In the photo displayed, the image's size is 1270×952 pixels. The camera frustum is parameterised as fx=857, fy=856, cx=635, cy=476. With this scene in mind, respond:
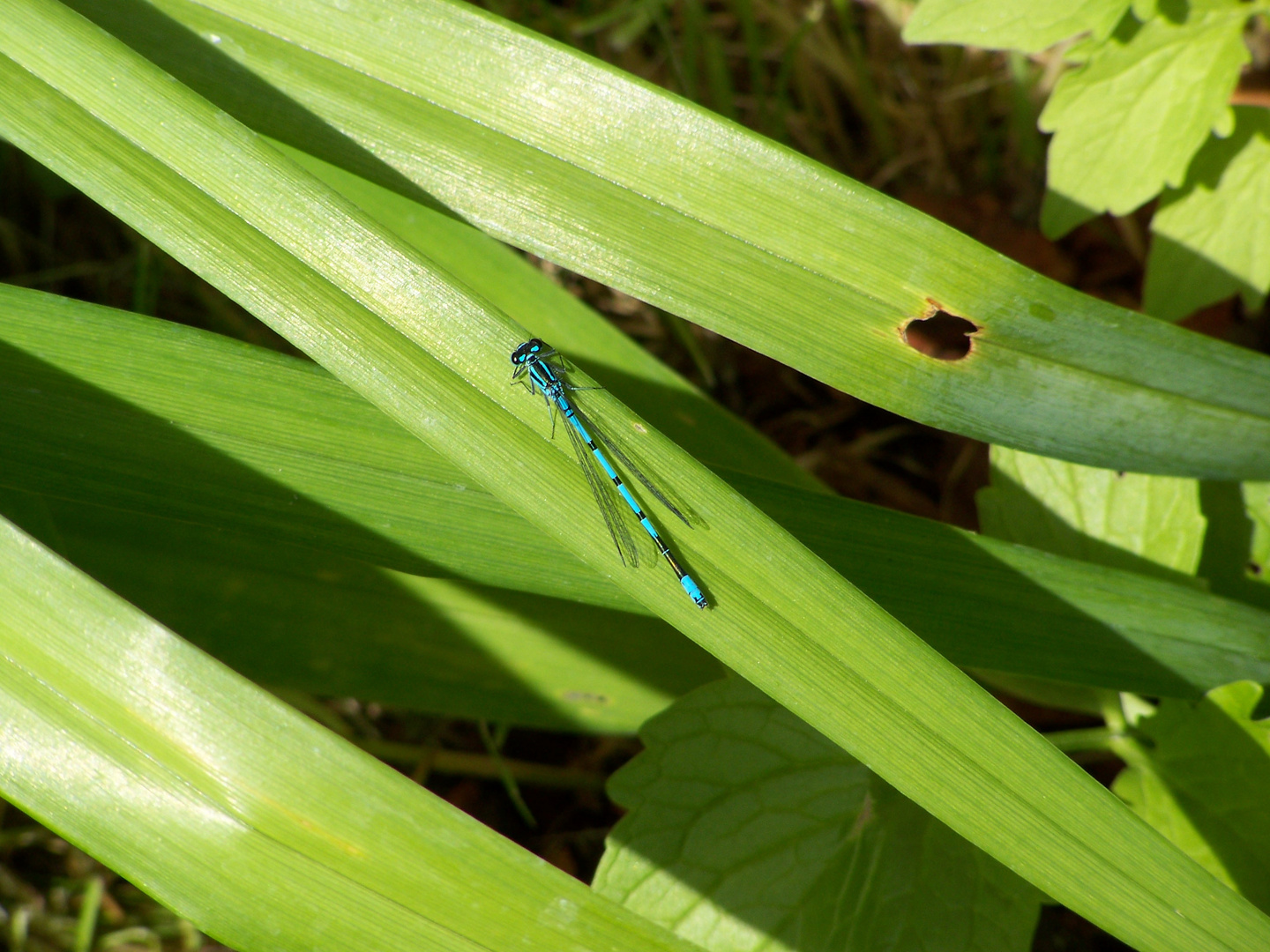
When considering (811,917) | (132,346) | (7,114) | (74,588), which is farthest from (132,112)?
(811,917)

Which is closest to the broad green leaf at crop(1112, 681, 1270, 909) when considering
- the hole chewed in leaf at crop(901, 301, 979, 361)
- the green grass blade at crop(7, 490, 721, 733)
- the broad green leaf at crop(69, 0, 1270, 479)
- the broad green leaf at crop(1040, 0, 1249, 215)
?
the broad green leaf at crop(69, 0, 1270, 479)

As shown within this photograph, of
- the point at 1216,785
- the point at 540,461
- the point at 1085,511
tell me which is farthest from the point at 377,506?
the point at 1216,785

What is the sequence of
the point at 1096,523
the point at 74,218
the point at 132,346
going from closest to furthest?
the point at 132,346, the point at 1096,523, the point at 74,218

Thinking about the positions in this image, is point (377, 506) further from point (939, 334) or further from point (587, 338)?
point (939, 334)

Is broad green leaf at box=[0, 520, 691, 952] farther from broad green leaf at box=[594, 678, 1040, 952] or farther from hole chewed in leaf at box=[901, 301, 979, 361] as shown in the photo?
hole chewed in leaf at box=[901, 301, 979, 361]

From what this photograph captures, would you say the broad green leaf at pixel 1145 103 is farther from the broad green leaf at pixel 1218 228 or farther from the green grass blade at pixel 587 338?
the green grass blade at pixel 587 338

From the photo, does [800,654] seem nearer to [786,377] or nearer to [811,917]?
[811,917]
